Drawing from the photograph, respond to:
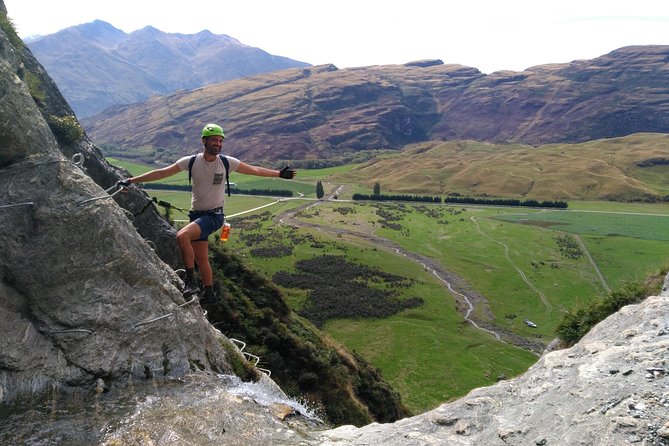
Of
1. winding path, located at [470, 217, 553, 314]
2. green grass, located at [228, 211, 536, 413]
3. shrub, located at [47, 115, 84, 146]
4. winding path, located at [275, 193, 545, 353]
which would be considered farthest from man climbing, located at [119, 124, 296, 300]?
winding path, located at [470, 217, 553, 314]

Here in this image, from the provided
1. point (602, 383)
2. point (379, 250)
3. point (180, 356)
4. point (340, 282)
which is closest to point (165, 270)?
point (180, 356)

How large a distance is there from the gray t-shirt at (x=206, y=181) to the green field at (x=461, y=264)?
37282mm

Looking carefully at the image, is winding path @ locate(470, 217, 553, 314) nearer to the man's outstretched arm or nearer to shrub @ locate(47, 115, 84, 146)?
the man's outstretched arm

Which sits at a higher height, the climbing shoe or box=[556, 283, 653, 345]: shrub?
the climbing shoe

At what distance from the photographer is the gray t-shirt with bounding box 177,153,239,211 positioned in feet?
41.6

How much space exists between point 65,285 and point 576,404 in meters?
12.0

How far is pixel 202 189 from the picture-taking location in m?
12.9

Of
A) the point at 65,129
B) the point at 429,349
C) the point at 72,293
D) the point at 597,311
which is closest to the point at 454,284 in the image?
the point at 429,349

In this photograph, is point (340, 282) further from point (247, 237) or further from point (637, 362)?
point (637, 362)

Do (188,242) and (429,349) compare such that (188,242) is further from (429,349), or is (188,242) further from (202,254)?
(429,349)

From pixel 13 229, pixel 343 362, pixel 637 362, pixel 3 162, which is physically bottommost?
pixel 343 362

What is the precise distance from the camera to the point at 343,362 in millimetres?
42844

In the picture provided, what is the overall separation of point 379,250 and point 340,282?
31482 millimetres

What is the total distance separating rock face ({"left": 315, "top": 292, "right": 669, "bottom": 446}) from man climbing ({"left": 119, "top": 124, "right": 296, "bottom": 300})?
610 centimetres
